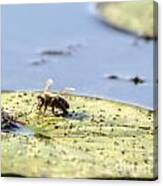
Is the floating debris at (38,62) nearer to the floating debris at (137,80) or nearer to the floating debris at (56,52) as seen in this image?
the floating debris at (56,52)

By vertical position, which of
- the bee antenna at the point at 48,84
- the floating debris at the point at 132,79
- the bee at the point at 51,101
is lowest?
the bee at the point at 51,101

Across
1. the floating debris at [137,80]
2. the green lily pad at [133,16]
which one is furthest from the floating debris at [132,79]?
the green lily pad at [133,16]

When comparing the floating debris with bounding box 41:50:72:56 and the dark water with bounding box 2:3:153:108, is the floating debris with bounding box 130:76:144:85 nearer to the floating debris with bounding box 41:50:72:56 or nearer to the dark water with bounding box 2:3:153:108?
the dark water with bounding box 2:3:153:108

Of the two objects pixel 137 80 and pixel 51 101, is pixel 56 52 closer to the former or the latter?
pixel 51 101

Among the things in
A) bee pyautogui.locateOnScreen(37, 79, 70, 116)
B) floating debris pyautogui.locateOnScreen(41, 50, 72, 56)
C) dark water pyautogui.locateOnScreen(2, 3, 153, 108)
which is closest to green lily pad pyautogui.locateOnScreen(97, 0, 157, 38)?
dark water pyautogui.locateOnScreen(2, 3, 153, 108)

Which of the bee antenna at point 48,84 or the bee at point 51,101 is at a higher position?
the bee antenna at point 48,84

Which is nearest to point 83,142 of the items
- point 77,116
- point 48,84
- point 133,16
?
point 77,116

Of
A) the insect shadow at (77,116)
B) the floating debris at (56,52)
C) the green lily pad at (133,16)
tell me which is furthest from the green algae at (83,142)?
the green lily pad at (133,16)
